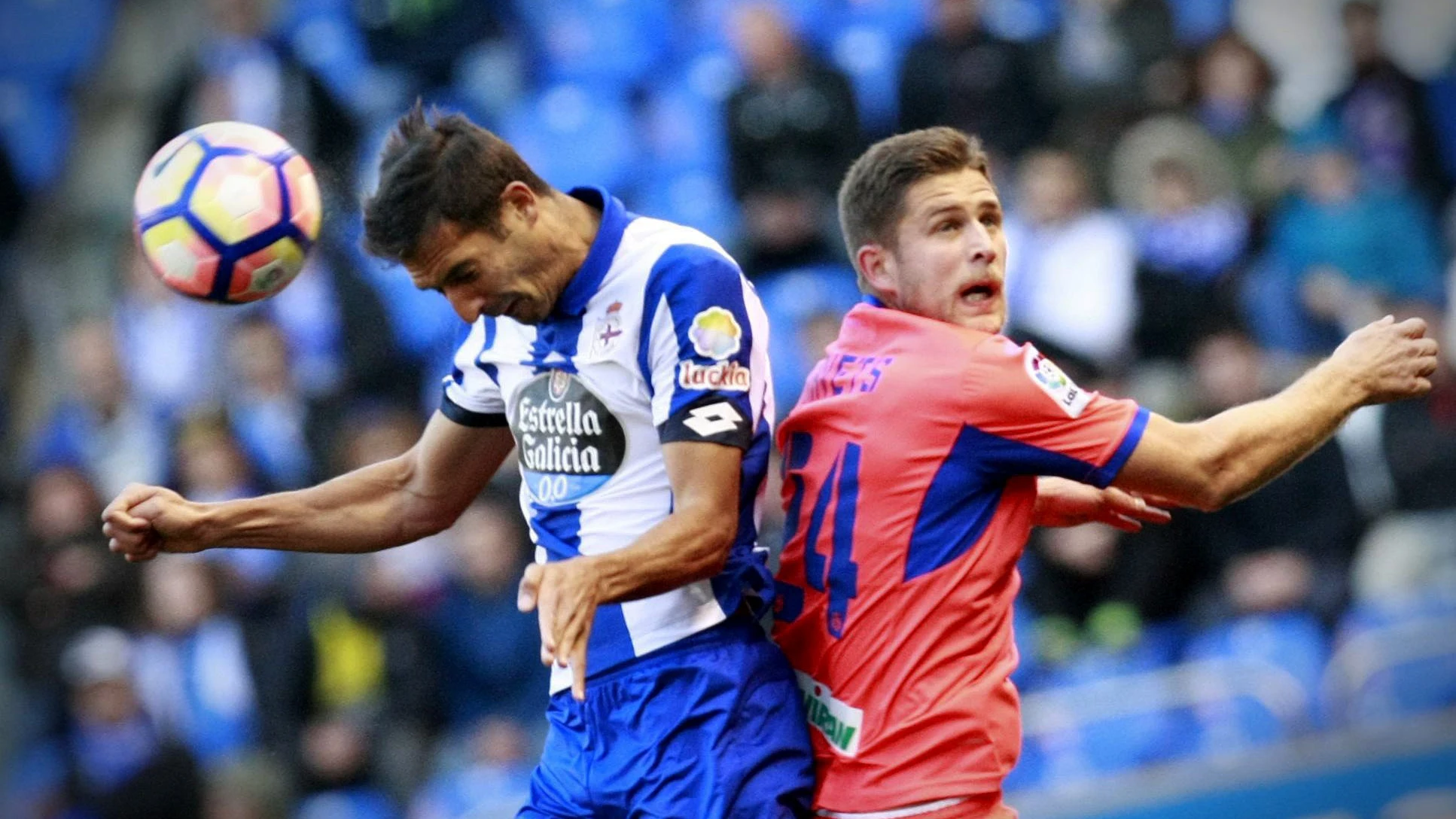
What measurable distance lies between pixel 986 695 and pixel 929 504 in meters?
0.43

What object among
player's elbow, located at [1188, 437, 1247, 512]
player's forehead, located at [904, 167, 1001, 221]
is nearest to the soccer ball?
player's forehead, located at [904, 167, 1001, 221]

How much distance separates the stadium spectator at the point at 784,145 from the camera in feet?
33.6

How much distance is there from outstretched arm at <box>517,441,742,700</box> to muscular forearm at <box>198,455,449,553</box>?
3.23ft

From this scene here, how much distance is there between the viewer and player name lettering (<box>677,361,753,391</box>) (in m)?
4.20

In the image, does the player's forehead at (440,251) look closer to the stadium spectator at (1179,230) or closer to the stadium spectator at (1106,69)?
Result: the stadium spectator at (1179,230)

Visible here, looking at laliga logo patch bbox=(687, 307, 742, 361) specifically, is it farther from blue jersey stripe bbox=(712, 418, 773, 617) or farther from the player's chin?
the player's chin

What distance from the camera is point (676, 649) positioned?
14.4 ft

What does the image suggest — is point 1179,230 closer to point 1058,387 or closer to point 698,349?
point 1058,387

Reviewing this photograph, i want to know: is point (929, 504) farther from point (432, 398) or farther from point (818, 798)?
point (432, 398)

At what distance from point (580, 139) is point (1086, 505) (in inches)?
283

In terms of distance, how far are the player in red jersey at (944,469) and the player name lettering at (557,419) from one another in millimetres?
501

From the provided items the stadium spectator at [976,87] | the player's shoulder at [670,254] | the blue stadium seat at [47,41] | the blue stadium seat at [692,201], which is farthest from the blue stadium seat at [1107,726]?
the blue stadium seat at [47,41]

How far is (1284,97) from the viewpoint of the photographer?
33.6 ft

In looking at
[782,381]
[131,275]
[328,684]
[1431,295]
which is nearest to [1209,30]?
[1431,295]
